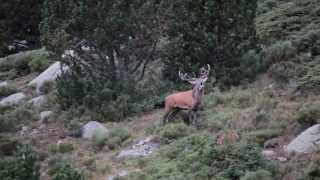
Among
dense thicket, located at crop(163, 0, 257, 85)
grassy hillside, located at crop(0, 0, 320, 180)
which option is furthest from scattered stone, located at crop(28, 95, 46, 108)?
dense thicket, located at crop(163, 0, 257, 85)

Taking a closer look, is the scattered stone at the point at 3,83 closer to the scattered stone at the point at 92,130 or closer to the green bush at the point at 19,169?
the scattered stone at the point at 92,130

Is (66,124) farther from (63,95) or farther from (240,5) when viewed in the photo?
(240,5)

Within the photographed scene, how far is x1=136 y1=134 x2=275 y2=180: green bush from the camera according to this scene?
438 inches

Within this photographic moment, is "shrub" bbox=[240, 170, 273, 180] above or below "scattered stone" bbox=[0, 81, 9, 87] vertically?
below

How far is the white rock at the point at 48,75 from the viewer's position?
21312mm

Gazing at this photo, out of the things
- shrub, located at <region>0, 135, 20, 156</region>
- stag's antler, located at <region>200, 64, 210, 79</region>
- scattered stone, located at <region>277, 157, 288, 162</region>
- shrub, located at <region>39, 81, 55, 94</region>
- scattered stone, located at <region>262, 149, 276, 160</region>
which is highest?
stag's antler, located at <region>200, 64, 210, 79</region>

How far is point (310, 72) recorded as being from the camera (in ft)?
51.0

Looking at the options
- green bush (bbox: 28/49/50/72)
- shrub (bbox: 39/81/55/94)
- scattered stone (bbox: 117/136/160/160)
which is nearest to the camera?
scattered stone (bbox: 117/136/160/160)

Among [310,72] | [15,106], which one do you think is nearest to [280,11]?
[310,72]

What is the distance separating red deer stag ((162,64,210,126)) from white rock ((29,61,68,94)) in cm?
723

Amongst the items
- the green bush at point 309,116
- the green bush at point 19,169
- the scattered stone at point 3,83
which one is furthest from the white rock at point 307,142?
the scattered stone at point 3,83

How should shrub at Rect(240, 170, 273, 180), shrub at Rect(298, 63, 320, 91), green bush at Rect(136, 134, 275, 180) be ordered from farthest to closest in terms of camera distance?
1. shrub at Rect(298, 63, 320, 91)
2. green bush at Rect(136, 134, 275, 180)
3. shrub at Rect(240, 170, 273, 180)

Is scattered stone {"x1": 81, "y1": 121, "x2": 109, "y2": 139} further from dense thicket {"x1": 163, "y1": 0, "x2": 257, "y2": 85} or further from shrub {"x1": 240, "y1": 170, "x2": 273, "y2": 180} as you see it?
shrub {"x1": 240, "y1": 170, "x2": 273, "y2": 180}

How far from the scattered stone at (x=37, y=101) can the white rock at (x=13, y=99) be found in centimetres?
45
